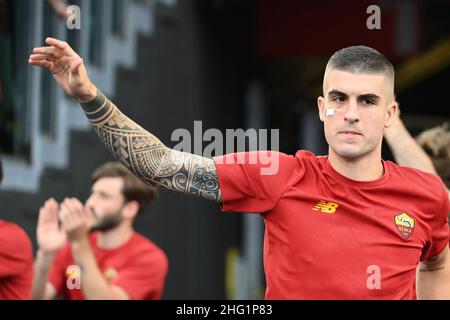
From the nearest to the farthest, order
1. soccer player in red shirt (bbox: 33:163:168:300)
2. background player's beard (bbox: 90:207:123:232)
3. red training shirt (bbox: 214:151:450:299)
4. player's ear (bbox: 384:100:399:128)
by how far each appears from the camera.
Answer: red training shirt (bbox: 214:151:450:299) → player's ear (bbox: 384:100:399:128) → soccer player in red shirt (bbox: 33:163:168:300) → background player's beard (bbox: 90:207:123:232)

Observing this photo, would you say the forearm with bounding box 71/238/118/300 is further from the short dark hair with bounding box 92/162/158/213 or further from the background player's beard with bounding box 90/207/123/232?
the short dark hair with bounding box 92/162/158/213

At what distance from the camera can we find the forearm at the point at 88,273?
6.77 meters

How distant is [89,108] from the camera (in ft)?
14.2

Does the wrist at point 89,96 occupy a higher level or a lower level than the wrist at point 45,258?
higher

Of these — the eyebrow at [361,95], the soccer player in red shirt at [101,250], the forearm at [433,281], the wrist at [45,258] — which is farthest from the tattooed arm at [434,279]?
the wrist at [45,258]

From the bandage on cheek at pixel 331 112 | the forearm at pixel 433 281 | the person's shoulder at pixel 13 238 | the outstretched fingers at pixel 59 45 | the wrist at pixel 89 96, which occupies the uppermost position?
the outstretched fingers at pixel 59 45

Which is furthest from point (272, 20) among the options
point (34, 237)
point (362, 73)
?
point (362, 73)

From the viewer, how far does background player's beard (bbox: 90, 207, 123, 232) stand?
306 inches

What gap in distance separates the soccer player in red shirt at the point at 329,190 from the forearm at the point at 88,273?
2.40 meters

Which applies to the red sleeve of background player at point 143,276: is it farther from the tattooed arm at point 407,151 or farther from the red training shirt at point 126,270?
the tattooed arm at point 407,151

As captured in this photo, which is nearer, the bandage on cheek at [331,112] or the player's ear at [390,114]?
the bandage on cheek at [331,112]

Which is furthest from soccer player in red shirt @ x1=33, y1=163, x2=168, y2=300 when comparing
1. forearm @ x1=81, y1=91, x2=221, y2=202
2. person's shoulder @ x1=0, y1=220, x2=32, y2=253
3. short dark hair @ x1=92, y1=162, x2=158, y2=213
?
forearm @ x1=81, y1=91, x2=221, y2=202

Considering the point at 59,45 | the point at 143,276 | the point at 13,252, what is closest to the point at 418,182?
the point at 59,45

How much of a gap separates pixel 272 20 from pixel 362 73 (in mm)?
9778
